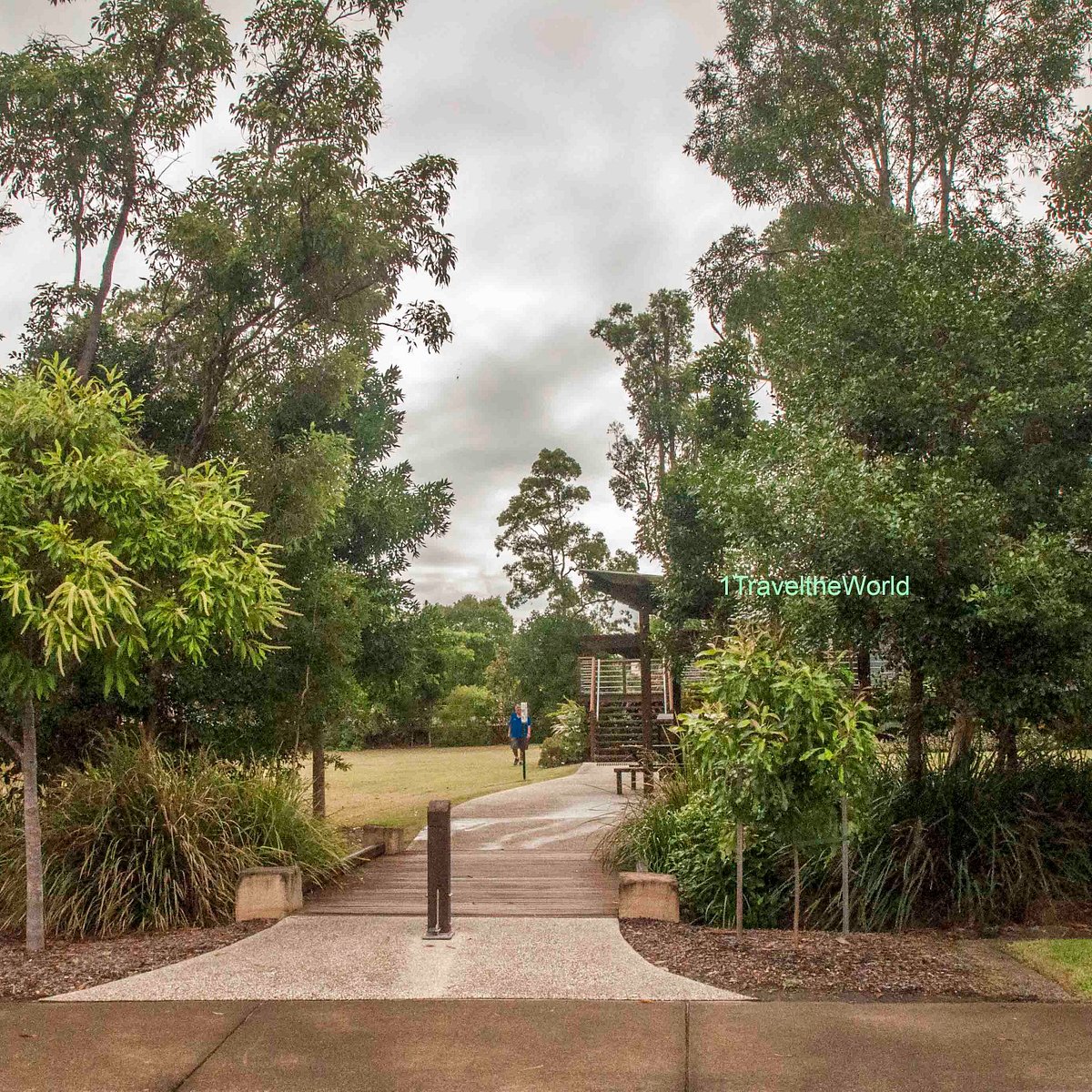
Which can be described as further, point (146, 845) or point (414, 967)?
point (146, 845)

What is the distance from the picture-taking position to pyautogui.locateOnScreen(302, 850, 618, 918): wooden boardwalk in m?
7.78

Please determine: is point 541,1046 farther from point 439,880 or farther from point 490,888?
point 490,888

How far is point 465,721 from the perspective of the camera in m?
37.9

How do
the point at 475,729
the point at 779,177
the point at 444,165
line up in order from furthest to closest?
the point at 475,729
the point at 779,177
the point at 444,165

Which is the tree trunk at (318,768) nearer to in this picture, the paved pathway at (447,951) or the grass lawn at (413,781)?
the grass lawn at (413,781)

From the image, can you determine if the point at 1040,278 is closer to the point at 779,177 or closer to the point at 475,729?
the point at 779,177

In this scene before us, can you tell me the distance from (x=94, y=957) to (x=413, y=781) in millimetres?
16844

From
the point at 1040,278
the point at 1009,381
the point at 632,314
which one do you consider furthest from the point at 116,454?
the point at 632,314

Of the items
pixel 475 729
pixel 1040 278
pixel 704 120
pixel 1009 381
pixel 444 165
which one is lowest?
pixel 475 729

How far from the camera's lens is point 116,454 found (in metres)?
6.50

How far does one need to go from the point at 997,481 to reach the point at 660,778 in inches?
152

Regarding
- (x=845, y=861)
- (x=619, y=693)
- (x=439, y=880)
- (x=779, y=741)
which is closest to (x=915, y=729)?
(x=845, y=861)

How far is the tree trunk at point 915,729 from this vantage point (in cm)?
872

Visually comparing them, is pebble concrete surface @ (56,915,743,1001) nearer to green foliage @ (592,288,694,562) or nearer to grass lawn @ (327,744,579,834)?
grass lawn @ (327,744,579,834)
